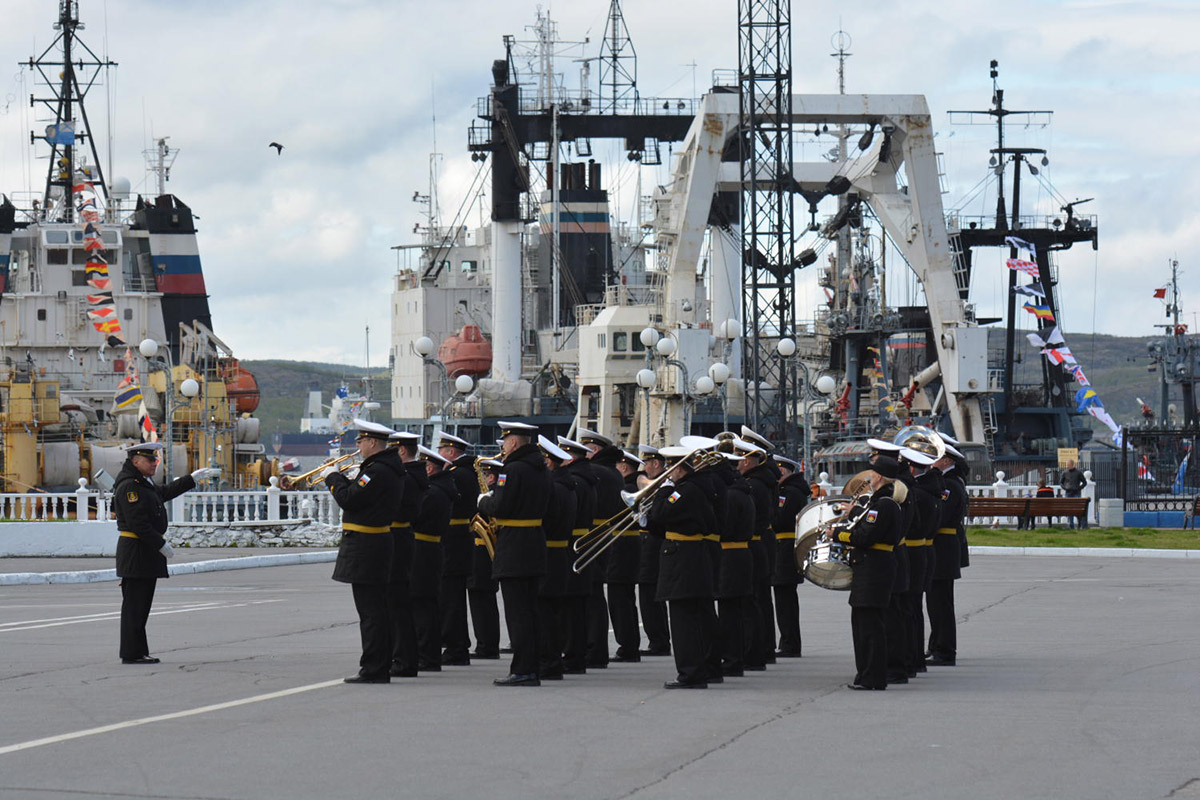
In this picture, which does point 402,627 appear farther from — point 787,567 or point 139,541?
point 787,567

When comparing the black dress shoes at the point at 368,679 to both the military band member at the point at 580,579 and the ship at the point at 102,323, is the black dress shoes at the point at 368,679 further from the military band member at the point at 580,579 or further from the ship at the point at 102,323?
the ship at the point at 102,323

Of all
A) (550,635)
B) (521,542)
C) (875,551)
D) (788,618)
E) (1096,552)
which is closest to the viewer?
(875,551)

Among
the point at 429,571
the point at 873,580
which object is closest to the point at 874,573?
the point at 873,580

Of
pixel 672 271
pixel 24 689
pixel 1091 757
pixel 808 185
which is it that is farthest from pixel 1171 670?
pixel 808 185

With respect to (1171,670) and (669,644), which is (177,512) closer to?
(669,644)

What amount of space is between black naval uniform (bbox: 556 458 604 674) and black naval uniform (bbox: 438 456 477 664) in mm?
874

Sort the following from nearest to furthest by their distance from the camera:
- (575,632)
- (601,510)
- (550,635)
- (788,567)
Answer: (550,635)
(575,632)
(601,510)
(788,567)

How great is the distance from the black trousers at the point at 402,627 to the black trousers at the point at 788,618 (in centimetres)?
334

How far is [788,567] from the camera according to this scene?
1527 centimetres

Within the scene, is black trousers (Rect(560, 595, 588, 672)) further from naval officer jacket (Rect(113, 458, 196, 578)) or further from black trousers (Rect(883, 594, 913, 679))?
naval officer jacket (Rect(113, 458, 196, 578))

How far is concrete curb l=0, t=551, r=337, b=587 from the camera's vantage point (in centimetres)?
2502

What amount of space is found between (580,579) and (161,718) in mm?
4105

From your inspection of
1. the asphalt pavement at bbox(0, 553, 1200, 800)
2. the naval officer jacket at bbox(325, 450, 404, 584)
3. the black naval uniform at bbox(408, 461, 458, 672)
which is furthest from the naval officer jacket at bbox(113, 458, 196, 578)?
the naval officer jacket at bbox(325, 450, 404, 584)

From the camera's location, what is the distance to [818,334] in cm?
7650
